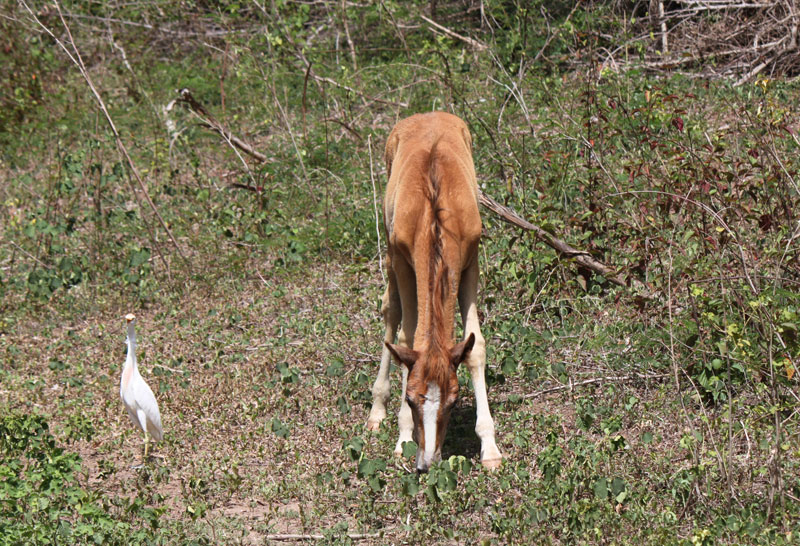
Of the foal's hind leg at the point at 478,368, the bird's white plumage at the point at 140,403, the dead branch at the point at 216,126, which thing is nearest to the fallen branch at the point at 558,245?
the foal's hind leg at the point at 478,368

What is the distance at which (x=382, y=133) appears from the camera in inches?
469

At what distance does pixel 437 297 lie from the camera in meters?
5.97

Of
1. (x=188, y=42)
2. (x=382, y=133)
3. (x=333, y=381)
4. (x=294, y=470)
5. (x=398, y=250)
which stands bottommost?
(x=294, y=470)

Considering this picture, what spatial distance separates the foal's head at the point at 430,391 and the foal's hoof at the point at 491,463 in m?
0.62

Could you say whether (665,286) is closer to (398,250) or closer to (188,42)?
(398,250)

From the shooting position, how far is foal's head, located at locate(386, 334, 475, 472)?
5.67 meters

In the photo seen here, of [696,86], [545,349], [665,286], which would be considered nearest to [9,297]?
[545,349]

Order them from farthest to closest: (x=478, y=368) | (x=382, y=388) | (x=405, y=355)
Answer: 1. (x=382, y=388)
2. (x=478, y=368)
3. (x=405, y=355)

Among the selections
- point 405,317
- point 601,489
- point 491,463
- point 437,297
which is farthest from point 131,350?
point 601,489

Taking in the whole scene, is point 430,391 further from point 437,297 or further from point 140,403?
point 140,403

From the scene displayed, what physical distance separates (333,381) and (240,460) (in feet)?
4.09

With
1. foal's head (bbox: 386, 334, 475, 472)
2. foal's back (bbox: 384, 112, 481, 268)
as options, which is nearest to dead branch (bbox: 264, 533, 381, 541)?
foal's head (bbox: 386, 334, 475, 472)

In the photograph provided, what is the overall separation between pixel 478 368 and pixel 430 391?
95 centimetres

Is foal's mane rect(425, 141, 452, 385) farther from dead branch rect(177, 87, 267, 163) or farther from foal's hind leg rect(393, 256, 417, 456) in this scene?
dead branch rect(177, 87, 267, 163)
